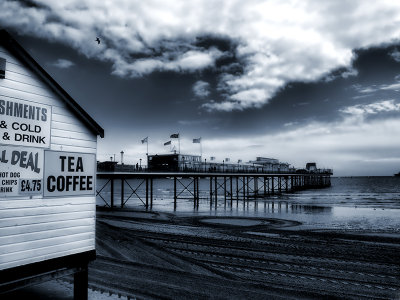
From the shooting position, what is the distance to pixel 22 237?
22.5 feet

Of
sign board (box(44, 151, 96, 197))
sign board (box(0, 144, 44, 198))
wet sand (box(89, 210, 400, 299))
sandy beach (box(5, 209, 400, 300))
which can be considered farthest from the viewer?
wet sand (box(89, 210, 400, 299))

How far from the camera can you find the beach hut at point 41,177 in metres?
6.76

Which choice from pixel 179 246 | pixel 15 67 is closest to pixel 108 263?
pixel 179 246

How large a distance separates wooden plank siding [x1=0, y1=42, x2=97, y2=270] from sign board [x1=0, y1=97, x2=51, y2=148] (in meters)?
0.13

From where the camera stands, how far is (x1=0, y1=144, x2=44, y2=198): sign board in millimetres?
6715

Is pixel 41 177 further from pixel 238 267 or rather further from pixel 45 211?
pixel 238 267

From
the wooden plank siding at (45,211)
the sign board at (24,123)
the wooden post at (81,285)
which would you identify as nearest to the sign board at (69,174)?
the wooden plank siding at (45,211)

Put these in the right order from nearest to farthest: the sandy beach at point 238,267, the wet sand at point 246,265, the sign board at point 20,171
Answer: the sign board at point 20,171, the sandy beach at point 238,267, the wet sand at point 246,265

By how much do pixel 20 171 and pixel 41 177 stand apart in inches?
20.4

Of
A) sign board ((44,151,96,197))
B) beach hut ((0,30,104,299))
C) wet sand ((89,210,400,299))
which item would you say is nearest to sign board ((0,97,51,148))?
beach hut ((0,30,104,299))

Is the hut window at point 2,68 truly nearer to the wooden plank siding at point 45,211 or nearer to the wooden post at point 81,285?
the wooden plank siding at point 45,211

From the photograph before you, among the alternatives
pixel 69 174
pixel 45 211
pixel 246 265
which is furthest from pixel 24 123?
pixel 246 265

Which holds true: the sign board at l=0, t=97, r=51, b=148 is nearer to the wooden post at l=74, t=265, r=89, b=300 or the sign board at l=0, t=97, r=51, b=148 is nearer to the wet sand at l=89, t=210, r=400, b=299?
the wooden post at l=74, t=265, r=89, b=300

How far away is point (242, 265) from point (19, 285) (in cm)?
924
